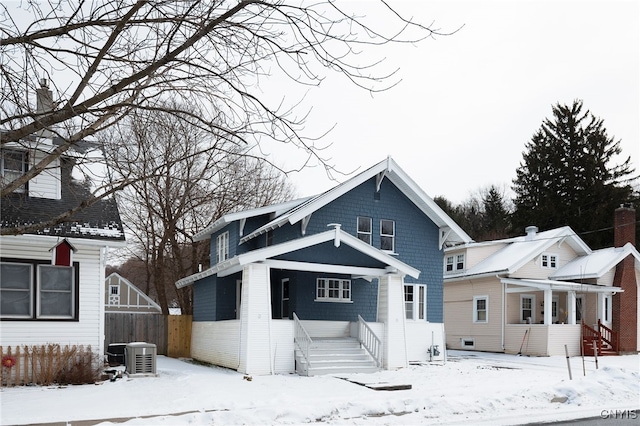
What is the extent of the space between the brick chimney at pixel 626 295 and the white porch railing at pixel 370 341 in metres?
15.2

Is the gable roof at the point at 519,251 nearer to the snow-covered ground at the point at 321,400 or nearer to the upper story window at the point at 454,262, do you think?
the upper story window at the point at 454,262

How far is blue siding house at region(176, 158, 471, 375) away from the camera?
58.6ft

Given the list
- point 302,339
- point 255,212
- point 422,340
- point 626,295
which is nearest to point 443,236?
point 422,340

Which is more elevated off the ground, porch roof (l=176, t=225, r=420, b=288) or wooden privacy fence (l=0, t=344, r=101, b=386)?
porch roof (l=176, t=225, r=420, b=288)

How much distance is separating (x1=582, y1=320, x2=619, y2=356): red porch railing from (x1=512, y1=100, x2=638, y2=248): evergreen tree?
1897cm

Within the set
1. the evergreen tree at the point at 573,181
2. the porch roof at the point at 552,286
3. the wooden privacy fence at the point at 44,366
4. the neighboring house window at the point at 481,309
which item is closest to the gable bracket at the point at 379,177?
the porch roof at the point at 552,286

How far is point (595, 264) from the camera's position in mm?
29391

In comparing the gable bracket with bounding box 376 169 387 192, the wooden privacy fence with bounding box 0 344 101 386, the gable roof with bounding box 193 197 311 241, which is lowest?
the wooden privacy fence with bounding box 0 344 101 386

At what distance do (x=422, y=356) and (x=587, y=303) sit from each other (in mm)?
11680

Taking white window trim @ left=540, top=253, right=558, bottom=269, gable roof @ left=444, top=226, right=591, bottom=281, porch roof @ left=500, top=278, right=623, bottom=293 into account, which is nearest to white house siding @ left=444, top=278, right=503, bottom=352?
gable roof @ left=444, top=226, right=591, bottom=281

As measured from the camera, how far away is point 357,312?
73.4ft

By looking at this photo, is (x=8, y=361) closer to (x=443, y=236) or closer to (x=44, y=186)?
(x=44, y=186)

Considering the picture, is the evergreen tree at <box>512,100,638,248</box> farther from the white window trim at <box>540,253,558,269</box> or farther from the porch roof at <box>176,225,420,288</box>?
the porch roof at <box>176,225,420,288</box>

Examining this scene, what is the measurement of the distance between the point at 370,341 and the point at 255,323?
4.22 meters
